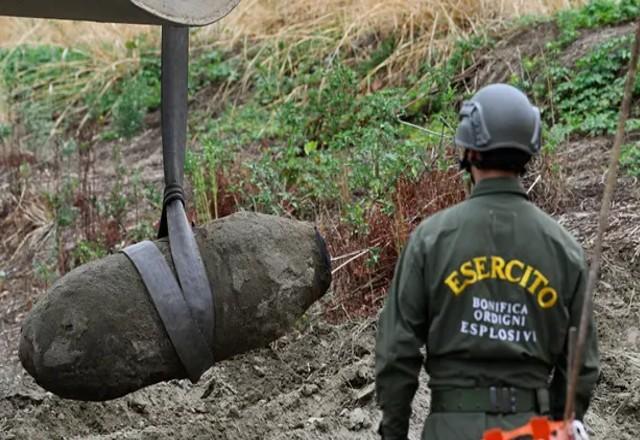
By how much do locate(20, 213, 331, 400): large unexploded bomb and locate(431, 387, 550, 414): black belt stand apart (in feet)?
3.61

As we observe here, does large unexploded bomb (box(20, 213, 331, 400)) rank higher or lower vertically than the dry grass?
lower

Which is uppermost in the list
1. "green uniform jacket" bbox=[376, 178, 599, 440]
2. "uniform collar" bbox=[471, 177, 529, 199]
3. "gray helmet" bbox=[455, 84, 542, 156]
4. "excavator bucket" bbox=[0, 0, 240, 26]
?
"excavator bucket" bbox=[0, 0, 240, 26]

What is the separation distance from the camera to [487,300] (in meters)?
3.28

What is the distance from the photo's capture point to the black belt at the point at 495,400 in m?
3.29

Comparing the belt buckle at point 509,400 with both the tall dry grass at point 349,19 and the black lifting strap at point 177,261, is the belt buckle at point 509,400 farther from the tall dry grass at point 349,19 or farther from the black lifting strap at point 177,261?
the tall dry grass at point 349,19

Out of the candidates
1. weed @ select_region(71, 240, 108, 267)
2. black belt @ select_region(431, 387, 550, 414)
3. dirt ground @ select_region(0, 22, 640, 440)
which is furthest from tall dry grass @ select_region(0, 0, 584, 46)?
black belt @ select_region(431, 387, 550, 414)

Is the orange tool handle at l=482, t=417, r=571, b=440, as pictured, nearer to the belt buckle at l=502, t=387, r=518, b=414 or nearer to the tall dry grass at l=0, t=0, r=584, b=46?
the belt buckle at l=502, t=387, r=518, b=414

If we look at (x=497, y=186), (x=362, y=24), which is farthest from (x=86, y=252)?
(x=497, y=186)

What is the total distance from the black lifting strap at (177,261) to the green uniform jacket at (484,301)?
3.00 ft

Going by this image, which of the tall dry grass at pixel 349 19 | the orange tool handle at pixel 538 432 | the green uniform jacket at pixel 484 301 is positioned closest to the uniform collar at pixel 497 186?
the green uniform jacket at pixel 484 301

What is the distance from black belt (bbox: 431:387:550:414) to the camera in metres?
3.29

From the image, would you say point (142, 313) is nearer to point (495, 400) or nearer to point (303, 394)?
point (495, 400)

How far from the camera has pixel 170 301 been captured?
13.4 feet

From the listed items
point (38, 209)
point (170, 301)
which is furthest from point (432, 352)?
point (38, 209)
